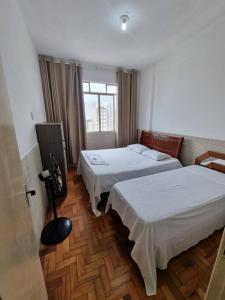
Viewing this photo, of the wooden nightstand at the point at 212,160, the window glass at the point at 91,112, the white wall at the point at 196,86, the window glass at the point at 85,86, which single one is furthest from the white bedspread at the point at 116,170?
the window glass at the point at 85,86

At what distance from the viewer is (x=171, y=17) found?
2035 mm

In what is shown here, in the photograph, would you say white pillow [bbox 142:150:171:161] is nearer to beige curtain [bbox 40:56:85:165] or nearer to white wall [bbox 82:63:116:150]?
white wall [bbox 82:63:116:150]

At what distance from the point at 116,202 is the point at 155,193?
0.52m

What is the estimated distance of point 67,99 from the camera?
3678 mm

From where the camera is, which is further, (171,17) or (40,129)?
(40,129)

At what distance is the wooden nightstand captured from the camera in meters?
2.28

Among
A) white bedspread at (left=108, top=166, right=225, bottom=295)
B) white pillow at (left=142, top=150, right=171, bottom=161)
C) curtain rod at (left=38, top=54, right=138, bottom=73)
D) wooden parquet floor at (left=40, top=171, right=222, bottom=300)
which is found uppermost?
curtain rod at (left=38, top=54, right=138, bottom=73)

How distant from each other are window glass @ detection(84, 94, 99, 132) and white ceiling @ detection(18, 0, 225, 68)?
1.15 metres

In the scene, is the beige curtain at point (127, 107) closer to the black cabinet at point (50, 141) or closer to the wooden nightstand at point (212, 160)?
the black cabinet at point (50, 141)

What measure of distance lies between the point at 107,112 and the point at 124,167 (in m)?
2.44

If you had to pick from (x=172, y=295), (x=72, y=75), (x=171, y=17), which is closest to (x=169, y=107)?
(x=171, y=17)

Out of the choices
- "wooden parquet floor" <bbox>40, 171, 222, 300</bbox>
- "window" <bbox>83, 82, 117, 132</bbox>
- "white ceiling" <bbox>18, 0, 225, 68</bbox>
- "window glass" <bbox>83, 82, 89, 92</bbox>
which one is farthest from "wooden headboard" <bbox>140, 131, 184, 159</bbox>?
"window glass" <bbox>83, 82, 89, 92</bbox>

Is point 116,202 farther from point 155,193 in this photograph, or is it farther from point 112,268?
point 112,268

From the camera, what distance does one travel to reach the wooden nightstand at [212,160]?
2284mm
